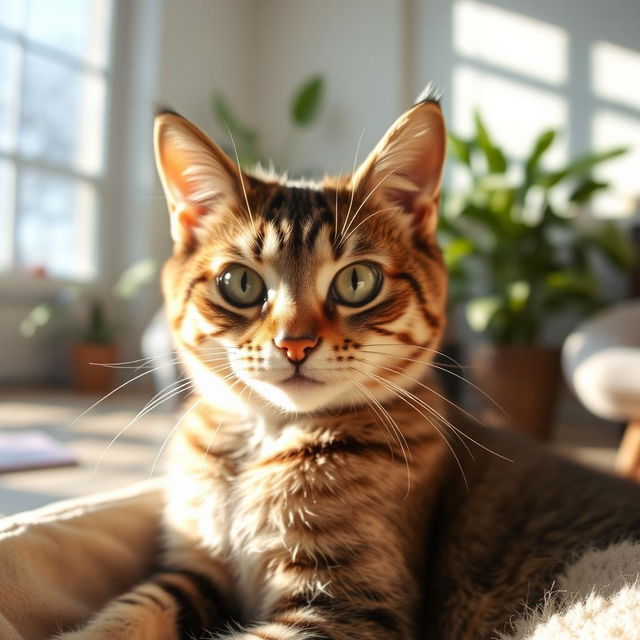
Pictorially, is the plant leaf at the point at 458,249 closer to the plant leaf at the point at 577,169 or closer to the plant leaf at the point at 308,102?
the plant leaf at the point at 577,169

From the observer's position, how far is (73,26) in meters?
3.63

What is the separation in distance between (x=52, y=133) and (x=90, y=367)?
1.41 m

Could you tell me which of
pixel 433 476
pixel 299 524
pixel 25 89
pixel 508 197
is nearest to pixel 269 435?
pixel 299 524

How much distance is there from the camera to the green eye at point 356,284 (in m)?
0.85

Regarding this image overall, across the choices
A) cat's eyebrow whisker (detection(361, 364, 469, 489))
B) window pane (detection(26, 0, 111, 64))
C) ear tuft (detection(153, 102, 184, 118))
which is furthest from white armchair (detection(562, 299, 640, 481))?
window pane (detection(26, 0, 111, 64))

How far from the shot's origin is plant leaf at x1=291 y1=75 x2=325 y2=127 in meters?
3.72

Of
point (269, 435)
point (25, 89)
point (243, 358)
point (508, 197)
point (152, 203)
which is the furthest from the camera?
point (152, 203)

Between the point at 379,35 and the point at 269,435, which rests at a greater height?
the point at 379,35

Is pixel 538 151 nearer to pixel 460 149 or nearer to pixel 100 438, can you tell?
pixel 460 149

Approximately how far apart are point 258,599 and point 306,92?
3354 millimetres

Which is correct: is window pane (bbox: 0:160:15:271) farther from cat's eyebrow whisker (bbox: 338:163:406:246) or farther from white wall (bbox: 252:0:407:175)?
cat's eyebrow whisker (bbox: 338:163:406:246)

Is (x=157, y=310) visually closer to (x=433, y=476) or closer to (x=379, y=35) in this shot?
(x=379, y=35)

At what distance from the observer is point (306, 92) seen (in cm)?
371

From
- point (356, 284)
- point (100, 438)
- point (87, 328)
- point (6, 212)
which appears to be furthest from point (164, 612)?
point (6, 212)
